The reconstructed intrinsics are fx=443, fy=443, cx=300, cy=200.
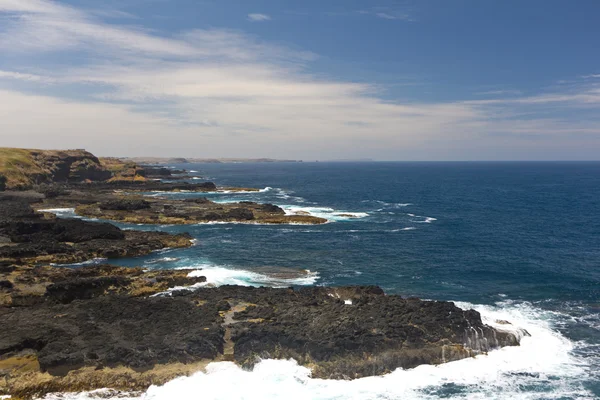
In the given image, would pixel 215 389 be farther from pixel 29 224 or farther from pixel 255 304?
pixel 29 224

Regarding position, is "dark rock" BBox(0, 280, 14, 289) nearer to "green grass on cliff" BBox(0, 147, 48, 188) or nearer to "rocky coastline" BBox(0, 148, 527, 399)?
"rocky coastline" BBox(0, 148, 527, 399)

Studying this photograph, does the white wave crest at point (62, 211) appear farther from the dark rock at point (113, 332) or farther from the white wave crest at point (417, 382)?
the white wave crest at point (417, 382)

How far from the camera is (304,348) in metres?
29.6

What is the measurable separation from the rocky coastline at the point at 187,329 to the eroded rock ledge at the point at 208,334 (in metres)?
0.08

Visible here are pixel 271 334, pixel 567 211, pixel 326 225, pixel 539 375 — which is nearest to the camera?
pixel 539 375

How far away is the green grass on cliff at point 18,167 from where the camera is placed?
374 ft

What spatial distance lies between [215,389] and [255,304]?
11515mm

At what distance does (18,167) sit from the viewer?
121 meters

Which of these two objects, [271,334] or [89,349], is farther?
[271,334]

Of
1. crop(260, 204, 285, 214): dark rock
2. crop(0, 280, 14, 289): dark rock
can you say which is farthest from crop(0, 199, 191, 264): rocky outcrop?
crop(260, 204, 285, 214): dark rock

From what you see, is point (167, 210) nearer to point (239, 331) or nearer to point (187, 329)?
point (187, 329)

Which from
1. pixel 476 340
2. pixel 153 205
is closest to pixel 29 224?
pixel 153 205

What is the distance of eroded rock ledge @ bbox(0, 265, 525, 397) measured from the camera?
27312mm

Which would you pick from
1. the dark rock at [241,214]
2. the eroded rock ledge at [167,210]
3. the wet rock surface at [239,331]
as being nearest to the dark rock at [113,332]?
the wet rock surface at [239,331]
